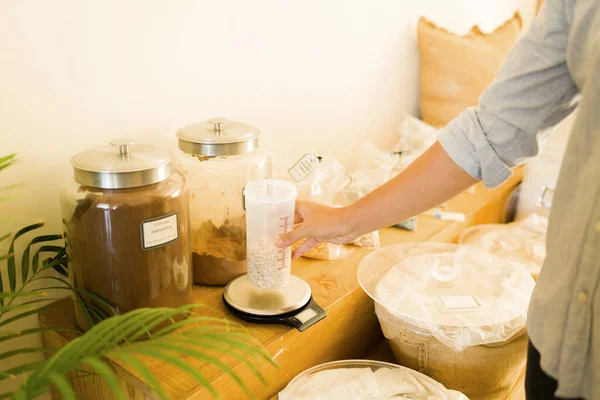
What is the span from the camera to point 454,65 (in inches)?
73.7

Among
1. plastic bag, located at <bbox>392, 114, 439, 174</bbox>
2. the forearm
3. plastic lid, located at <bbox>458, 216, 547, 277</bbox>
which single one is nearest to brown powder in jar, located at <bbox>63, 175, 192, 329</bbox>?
the forearm

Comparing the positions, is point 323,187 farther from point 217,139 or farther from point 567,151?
point 567,151

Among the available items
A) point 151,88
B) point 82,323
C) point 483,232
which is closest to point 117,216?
point 82,323

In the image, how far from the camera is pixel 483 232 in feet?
5.12

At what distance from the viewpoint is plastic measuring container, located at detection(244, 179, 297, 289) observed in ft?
3.06

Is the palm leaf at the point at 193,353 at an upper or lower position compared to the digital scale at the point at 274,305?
upper

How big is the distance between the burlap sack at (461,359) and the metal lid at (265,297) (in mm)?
180

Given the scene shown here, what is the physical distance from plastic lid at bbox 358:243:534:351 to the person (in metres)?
0.19

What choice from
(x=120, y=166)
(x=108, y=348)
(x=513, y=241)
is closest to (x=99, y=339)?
(x=108, y=348)

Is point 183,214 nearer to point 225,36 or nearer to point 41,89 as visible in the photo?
point 41,89

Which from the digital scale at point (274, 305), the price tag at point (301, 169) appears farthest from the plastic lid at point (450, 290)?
the price tag at point (301, 169)

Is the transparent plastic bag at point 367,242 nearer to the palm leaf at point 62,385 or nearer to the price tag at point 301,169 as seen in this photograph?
the price tag at point 301,169

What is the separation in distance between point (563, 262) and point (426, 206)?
330 mm

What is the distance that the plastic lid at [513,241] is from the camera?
1.45 m
